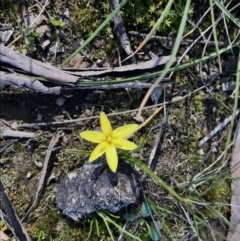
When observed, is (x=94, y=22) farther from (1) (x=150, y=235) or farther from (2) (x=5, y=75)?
(1) (x=150, y=235)

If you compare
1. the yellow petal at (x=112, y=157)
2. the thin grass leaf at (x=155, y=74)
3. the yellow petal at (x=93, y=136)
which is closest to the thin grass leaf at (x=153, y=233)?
the yellow petal at (x=112, y=157)

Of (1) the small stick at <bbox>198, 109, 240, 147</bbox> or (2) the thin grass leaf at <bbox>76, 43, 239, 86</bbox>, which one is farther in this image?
(1) the small stick at <bbox>198, 109, 240, 147</bbox>

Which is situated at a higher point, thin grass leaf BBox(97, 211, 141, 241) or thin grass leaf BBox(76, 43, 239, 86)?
thin grass leaf BBox(76, 43, 239, 86)

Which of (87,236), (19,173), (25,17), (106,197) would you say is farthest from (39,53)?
(87,236)

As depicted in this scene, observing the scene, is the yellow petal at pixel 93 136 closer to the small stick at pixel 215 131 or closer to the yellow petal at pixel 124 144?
the yellow petal at pixel 124 144

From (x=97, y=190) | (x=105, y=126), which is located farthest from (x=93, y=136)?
(x=97, y=190)

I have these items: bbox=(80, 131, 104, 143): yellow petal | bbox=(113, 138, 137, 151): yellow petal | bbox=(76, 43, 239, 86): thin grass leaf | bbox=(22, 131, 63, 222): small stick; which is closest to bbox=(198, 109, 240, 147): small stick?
bbox=(76, 43, 239, 86): thin grass leaf

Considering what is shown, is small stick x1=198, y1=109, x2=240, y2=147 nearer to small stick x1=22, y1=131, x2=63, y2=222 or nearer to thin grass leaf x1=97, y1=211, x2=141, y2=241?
thin grass leaf x1=97, y1=211, x2=141, y2=241
